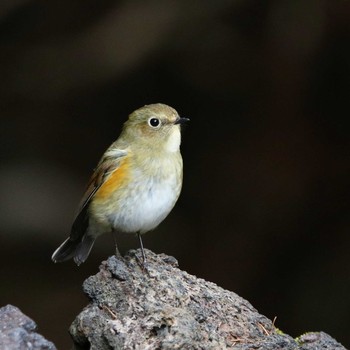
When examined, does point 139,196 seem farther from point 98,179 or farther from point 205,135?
point 205,135

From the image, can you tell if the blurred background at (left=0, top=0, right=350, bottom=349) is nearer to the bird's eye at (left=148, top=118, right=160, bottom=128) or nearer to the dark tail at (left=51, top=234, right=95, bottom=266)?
the bird's eye at (left=148, top=118, right=160, bottom=128)

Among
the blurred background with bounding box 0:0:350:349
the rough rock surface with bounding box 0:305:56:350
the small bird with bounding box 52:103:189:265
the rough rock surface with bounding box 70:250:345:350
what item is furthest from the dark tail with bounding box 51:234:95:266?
the blurred background with bounding box 0:0:350:349

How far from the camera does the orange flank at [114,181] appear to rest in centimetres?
676

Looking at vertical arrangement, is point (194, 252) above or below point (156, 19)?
below

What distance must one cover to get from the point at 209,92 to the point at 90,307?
4.86 metres

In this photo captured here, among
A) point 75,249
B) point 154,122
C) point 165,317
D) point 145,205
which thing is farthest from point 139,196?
point 165,317

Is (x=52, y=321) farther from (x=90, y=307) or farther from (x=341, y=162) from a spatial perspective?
(x=90, y=307)

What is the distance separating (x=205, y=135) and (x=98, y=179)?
3.33m

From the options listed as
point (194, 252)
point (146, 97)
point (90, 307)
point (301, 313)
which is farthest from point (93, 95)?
point (90, 307)

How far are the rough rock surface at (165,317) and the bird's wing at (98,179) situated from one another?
121 cm

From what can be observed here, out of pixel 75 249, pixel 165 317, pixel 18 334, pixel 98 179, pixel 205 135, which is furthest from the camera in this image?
pixel 205 135

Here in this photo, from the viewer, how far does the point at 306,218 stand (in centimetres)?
1009

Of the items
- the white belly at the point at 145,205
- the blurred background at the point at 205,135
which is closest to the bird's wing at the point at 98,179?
the white belly at the point at 145,205

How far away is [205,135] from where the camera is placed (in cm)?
1013
